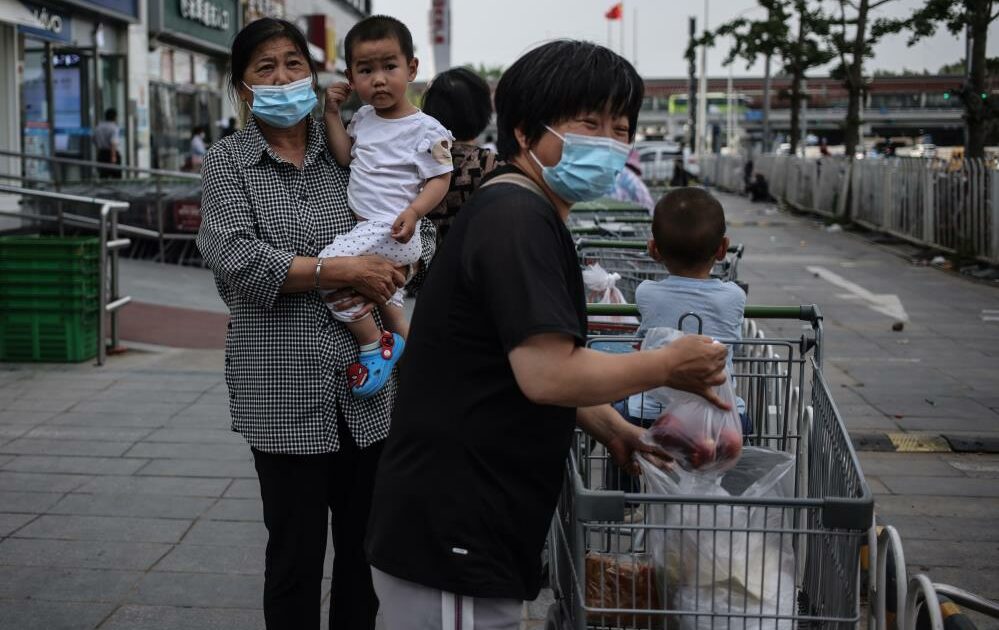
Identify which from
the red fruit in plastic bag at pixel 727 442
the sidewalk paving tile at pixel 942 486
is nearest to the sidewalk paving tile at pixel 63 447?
the sidewalk paving tile at pixel 942 486

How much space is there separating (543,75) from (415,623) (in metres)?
1.05

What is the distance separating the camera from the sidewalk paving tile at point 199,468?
6.10 m

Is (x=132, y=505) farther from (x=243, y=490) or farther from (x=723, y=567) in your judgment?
(x=723, y=567)

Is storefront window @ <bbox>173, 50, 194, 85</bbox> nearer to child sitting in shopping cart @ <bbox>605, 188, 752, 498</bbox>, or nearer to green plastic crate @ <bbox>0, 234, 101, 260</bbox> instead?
green plastic crate @ <bbox>0, 234, 101, 260</bbox>

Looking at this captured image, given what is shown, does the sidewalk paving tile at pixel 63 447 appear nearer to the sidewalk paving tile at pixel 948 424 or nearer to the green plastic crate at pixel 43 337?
the green plastic crate at pixel 43 337

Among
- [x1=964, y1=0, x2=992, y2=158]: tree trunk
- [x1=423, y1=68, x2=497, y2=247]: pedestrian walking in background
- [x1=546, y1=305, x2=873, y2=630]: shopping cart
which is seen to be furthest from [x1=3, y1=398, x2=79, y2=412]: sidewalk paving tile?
[x1=964, y1=0, x2=992, y2=158]: tree trunk

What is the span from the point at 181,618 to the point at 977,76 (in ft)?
58.1

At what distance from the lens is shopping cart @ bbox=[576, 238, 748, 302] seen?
605 centimetres

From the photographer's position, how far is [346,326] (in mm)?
3174

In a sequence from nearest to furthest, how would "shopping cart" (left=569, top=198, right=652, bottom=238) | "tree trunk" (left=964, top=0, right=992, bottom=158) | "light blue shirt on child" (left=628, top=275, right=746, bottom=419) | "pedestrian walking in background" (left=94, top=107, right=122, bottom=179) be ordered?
"light blue shirt on child" (left=628, top=275, right=746, bottom=419), "shopping cart" (left=569, top=198, right=652, bottom=238), "tree trunk" (left=964, top=0, right=992, bottom=158), "pedestrian walking in background" (left=94, top=107, right=122, bottom=179)

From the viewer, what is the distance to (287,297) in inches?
121

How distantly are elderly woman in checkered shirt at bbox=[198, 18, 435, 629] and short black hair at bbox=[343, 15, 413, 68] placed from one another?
175 mm

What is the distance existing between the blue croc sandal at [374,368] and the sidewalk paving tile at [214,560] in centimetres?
184

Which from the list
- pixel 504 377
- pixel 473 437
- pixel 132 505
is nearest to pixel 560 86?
pixel 504 377
